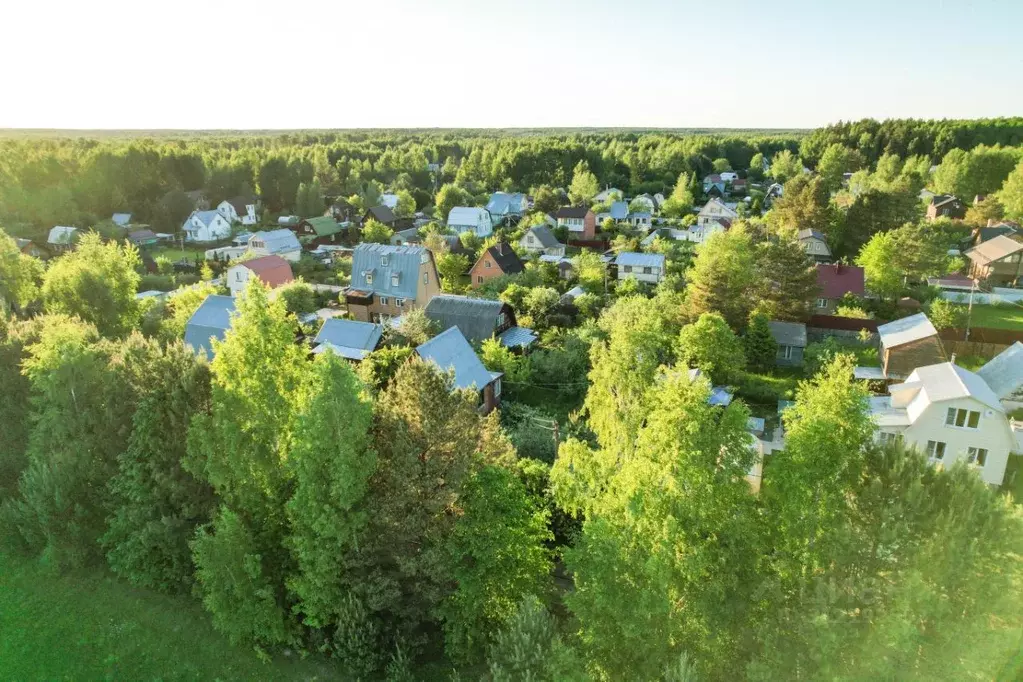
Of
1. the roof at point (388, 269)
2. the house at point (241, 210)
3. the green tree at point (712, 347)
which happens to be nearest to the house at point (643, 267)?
the roof at point (388, 269)

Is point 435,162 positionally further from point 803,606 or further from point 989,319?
point 803,606

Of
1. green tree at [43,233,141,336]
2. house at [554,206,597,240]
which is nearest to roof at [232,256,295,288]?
green tree at [43,233,141,336]

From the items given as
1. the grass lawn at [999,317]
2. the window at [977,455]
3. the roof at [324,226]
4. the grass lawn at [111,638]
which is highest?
the roof at [324,226]

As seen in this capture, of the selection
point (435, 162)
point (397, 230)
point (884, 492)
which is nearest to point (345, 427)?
point (884, 492)

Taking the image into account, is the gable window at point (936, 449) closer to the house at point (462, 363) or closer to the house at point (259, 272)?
the house at point (462, 363)

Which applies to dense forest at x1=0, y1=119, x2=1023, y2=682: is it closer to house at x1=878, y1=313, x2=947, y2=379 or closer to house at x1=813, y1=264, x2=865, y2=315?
house at x1=878, y1=313, x2=947, y2=379

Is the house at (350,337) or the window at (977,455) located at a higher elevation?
the house at (350,337)

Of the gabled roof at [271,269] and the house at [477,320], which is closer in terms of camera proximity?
the house at [477,320]
